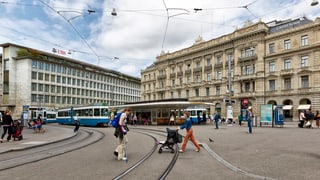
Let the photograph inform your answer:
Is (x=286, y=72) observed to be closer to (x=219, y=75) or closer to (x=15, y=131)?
(x=219, y=75)

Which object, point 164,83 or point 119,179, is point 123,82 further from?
point 119,179

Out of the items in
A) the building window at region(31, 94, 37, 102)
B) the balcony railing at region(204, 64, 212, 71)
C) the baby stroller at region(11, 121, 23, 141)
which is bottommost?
the baby stroller at region(11, 121, 23, 141)

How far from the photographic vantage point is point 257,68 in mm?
53938

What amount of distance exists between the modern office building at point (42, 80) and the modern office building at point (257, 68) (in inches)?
1154

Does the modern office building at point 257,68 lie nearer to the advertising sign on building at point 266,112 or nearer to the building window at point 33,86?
the advertising sign on building at point 266,112

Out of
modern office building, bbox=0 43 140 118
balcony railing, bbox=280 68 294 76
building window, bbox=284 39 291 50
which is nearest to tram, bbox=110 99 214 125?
balcony railing, bbox=280 68 294 76

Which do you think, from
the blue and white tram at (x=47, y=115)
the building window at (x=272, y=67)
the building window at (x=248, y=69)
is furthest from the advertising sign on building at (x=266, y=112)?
the blue and white tram at (x=47, y=115)

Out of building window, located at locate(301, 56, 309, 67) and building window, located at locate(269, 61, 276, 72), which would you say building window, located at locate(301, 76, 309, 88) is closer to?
building window, located at locate(301, 56, 309, 67)

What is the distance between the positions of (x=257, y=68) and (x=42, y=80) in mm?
60793

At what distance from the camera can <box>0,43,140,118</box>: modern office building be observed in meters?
74.8

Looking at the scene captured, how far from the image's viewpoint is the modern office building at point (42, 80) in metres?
74.8

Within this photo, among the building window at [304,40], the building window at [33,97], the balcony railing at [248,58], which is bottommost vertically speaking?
the building window at [33,97]

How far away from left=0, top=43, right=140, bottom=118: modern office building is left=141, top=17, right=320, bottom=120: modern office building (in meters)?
29.3

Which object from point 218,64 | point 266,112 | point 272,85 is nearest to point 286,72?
point 272,85
